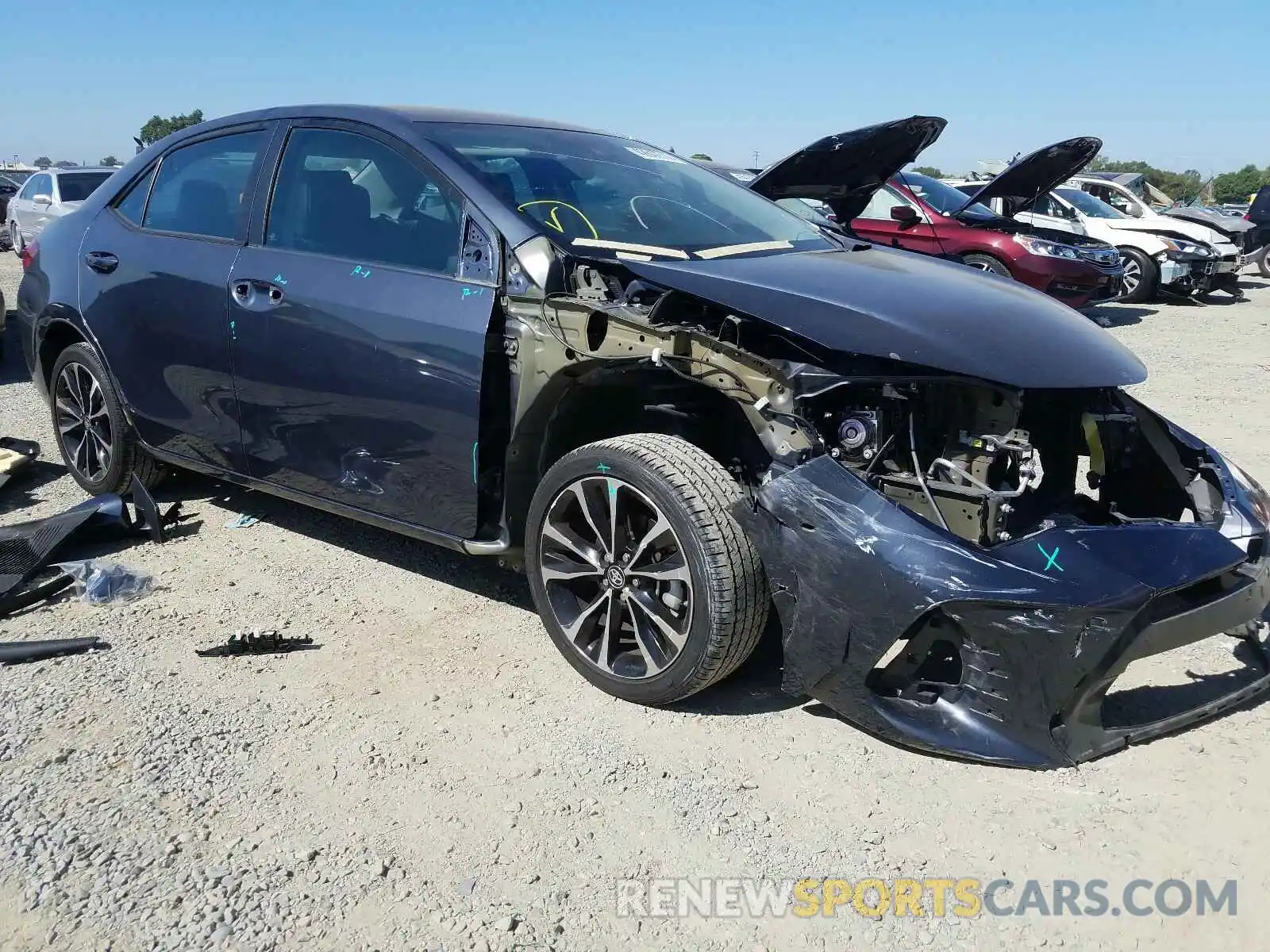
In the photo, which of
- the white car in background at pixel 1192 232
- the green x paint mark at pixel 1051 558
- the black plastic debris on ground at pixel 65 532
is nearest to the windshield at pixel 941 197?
the white car in background at pixel 1192 232

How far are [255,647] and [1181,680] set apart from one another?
304cm

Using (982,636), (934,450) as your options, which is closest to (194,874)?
(982,636)

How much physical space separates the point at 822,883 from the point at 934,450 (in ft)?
4.25

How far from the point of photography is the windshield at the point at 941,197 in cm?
1162

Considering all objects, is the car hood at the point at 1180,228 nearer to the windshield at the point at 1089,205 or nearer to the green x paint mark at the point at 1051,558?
the windshield at the point at 1089,205

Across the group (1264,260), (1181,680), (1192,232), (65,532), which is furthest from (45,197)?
(1264,260)

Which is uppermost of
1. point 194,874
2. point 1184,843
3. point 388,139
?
point 388,139

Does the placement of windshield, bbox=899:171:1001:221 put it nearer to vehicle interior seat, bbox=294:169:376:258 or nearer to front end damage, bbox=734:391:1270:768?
vehicle interior seat, bbox=294:169:376:258

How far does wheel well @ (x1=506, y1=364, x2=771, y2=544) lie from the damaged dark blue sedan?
1 centimetres

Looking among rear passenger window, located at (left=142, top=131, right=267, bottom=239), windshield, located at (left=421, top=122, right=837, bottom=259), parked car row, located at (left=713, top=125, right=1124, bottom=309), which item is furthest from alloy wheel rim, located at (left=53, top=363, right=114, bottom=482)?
parked car row, located at (left=713, top=125, right=1124, bottom=309)

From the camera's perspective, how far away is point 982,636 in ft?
8.27

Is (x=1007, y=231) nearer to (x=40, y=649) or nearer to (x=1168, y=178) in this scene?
(x=40, y=649)

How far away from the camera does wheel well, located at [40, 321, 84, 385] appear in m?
4.82

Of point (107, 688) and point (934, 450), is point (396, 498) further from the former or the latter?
point (934, 450)
